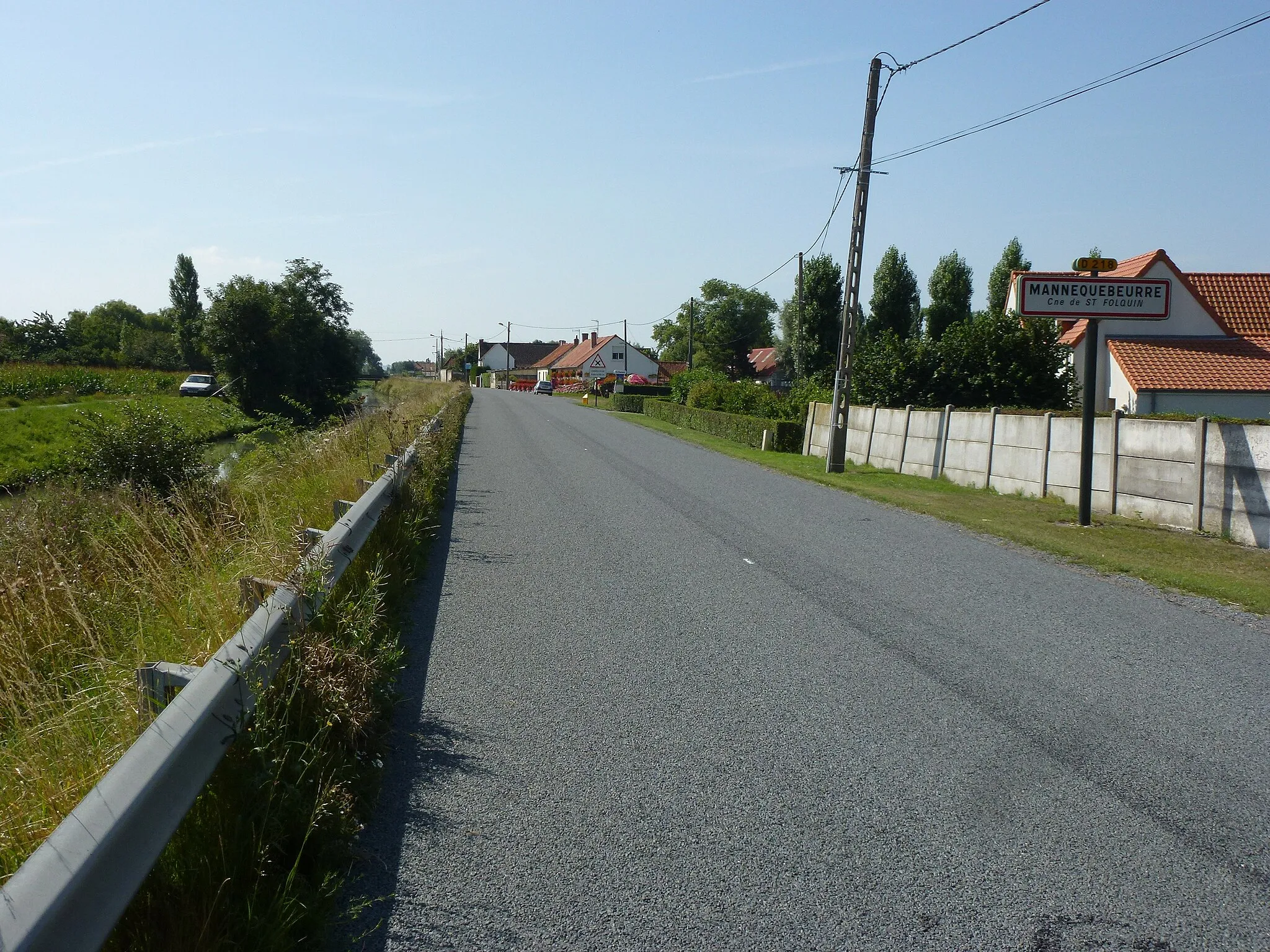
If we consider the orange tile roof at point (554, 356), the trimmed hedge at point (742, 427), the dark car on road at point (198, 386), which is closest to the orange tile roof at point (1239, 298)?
the trimmed hedge at point (742, 427)

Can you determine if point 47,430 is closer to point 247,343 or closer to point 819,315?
point 247,343

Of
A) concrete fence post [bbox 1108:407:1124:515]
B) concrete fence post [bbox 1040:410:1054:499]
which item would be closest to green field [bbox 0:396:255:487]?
concrete fence post [bbox 1040:410:1054:499]

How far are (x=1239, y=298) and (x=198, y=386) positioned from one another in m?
55.1

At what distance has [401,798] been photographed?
4.04m

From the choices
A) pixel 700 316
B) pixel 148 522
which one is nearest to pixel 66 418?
pixel 148 522

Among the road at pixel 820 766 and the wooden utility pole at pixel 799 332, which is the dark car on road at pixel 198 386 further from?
the road at pixel 820 766

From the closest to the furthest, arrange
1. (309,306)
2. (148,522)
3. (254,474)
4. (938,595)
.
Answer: (938,595) → (148,522) → (254,474) → (309,306)

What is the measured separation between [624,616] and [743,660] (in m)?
1.36

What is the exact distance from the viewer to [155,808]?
9.18 feet

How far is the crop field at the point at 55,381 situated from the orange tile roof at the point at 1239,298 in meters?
41.0

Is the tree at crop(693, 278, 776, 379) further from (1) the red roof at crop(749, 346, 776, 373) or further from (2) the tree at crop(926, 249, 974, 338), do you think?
(2) the tree at crop(926, 249, 974, 338)

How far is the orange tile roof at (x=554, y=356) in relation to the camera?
500ft

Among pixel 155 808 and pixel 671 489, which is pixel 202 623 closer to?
pixel 155 808

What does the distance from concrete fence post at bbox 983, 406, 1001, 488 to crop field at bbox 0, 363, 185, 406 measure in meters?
33.3
